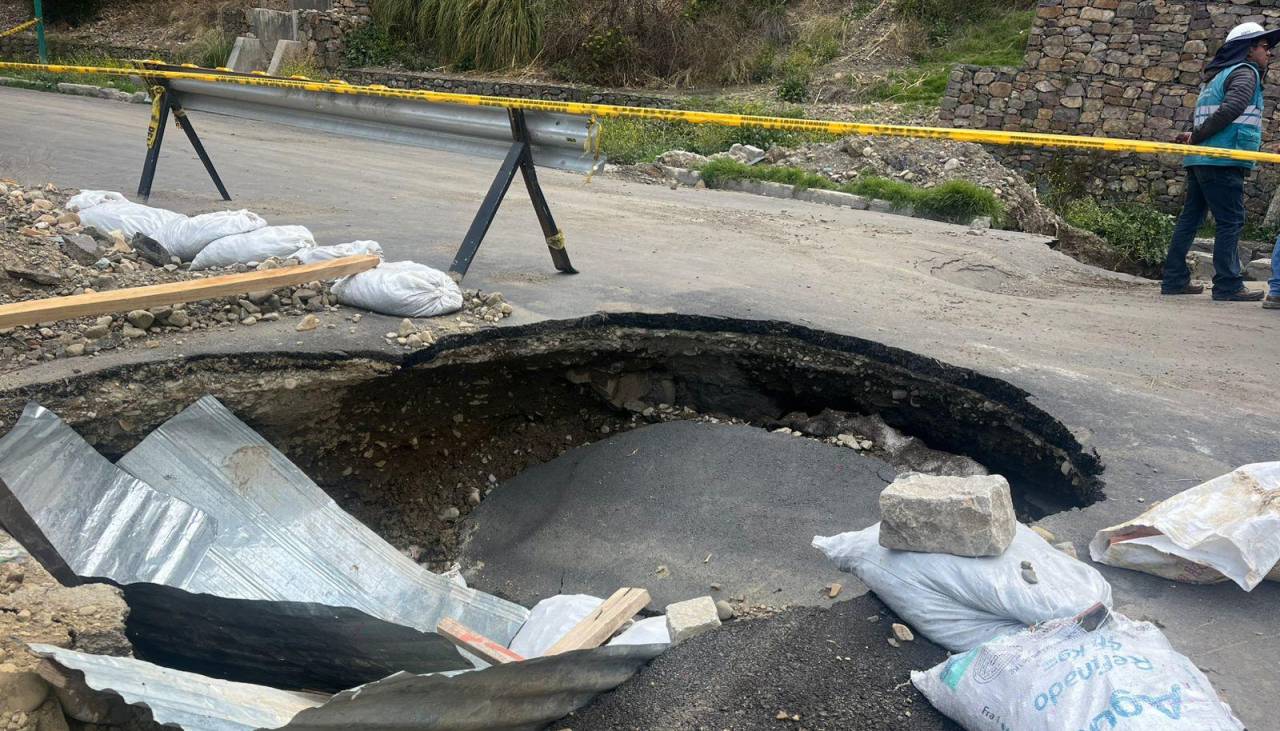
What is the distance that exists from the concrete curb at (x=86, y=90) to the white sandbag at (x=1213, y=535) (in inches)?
659

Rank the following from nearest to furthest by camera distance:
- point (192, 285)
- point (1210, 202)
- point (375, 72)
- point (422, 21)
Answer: point (192, 285)
point (1210, 202)
point (375, 72)
point (422, 21)

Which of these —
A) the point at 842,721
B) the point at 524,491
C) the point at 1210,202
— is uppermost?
the point at 1210,202

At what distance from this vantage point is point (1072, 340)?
5.15m

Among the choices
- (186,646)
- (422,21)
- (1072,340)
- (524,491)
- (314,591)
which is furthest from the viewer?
(422,21)

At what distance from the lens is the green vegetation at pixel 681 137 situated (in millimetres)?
12625

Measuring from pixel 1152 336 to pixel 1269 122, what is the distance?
29.7 feet

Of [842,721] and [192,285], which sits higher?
[192,285]

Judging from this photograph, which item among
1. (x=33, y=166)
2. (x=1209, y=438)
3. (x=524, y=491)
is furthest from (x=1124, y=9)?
(x=33, y=166)

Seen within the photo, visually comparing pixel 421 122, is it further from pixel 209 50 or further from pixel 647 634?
pixel 209 50

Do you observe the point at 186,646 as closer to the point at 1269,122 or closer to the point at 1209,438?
the point at 1209,438

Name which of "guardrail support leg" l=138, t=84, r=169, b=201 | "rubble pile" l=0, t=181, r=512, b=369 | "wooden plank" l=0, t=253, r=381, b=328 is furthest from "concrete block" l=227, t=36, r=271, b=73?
"wooden plank" l=0, t=253, r=381, b=328

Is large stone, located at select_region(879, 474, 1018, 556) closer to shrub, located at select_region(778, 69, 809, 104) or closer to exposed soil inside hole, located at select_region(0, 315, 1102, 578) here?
exposed soil inside hole, located at select_region(0, 315, 1102, 578)

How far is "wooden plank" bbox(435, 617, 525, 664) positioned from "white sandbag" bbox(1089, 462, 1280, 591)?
72.3 inches

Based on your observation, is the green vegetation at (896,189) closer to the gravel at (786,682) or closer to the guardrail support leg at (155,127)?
the guardrail support leg at (155,127)
